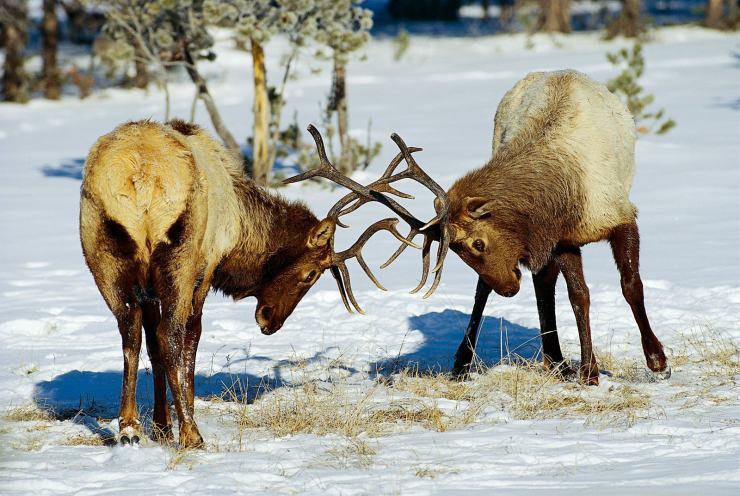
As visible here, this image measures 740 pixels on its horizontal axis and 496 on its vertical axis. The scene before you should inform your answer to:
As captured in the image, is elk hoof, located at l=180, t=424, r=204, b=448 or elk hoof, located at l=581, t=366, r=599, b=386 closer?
elk hoof, located at l=180, t=424, r=204, b=448

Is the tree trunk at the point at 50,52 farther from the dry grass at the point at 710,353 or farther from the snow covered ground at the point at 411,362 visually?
the dry grass at the point at 710,353

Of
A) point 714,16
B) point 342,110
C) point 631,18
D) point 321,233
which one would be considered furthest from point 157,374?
point 714,16

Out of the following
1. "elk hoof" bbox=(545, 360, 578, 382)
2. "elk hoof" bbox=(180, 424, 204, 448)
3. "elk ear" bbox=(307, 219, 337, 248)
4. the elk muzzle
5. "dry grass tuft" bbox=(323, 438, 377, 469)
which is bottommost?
"elk hoof" bbox=(545, 360, 578, 382)

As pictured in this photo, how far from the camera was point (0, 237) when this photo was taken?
12.6 meters

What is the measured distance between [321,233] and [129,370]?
1526 mm

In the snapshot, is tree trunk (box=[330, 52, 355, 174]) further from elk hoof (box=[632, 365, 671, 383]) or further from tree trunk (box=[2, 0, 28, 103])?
tree trunk (box=[2, 0, 28, 103])

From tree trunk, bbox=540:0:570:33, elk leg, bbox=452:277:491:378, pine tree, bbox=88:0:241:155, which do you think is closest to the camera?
elk leg, bbox=452:277:491:378

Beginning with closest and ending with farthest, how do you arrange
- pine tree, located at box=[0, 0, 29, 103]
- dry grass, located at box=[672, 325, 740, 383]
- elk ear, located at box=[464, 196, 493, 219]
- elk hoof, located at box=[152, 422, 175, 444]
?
elk hoof, located at box=[152, 422, 175, 444], elk ear, located at box=[464, 196, 493, 219], dry grass, located at box=[672, 325, 740, 383], pine tree, located at box=[0, 0, 29, 103]

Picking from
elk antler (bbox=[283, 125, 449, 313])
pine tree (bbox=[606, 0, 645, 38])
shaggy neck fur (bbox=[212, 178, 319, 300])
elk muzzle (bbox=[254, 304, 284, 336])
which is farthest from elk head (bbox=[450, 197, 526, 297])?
pine tree (bbox=[606, 0, 645, 38])

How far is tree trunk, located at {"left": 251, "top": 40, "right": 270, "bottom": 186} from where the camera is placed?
1431 cm

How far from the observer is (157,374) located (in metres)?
6.26

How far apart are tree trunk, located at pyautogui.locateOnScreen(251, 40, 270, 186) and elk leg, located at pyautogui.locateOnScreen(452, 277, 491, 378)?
22.1 ft

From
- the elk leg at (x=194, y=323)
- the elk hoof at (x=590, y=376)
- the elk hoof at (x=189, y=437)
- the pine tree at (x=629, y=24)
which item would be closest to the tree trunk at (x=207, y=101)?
the elk hoof at (x=590, y=376)

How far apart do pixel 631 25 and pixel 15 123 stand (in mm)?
15687
